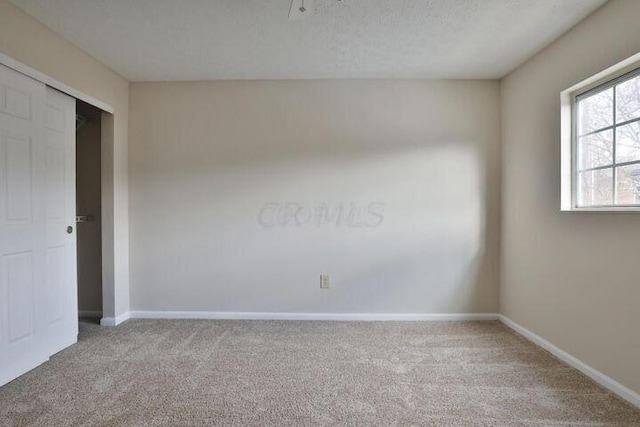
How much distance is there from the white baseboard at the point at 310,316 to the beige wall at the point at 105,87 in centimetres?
38

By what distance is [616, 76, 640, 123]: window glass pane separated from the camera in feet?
6.32

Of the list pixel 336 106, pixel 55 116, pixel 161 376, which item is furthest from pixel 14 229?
pixel 336 106

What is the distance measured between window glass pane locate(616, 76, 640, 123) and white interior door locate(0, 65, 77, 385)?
385 centimetres

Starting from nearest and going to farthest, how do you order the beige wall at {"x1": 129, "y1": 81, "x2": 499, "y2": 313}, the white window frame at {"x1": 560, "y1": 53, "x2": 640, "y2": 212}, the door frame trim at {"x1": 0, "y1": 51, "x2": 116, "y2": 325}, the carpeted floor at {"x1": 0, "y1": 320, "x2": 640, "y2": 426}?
the carpeted floor at {"x1": 0, "y1": 320, "x2": 640, "y2": 426}
the white window frame at {"x1": 560, "y1": 53, "x2": 640, "y2": 212}
the door frame trim at {"x1": 0, "y1": 51, "x2": 116, "y2": 325}
the beige wall at {"x1": 129, "y1": 81, "x2": 499, "y2": 313}

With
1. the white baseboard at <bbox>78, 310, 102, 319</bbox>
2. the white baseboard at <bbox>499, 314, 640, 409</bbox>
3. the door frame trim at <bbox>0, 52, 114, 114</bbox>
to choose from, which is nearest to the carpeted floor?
the white baseboard at <bbox>499, 314, 640, 409</bbox>

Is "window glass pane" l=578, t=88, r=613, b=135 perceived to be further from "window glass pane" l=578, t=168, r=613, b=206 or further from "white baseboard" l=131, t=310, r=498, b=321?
"white baseboard" l=131, t=310, r=498, b=321

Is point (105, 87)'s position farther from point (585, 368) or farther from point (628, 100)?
point (585, 368)

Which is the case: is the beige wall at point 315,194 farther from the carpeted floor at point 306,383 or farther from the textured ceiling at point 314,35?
the carpeted floor at point 306,383

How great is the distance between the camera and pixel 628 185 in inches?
78.3

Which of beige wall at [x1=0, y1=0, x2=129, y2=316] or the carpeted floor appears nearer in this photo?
the carpeted floor

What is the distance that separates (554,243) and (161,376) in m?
2.98

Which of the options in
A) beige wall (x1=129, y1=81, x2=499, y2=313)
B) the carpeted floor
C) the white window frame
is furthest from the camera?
beige wall (x1=129, y1=81, x2=499, y2=313)

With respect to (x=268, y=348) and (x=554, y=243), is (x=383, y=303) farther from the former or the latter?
(x=554, y=243)

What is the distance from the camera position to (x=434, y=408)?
71.2 inches
